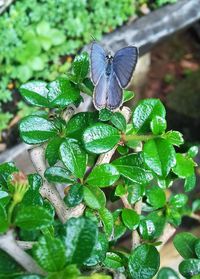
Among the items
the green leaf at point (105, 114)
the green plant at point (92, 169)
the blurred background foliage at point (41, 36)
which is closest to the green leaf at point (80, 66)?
the green plant at point (92, 169)

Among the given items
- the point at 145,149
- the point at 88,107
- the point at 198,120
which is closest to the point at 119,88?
the point at 145,149

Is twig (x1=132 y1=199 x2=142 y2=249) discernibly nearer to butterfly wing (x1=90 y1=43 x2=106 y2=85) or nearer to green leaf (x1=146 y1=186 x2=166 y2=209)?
green leaf (x1=146 y1=186 x2=166 y2=209)

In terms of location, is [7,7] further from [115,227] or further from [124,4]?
[115,227]

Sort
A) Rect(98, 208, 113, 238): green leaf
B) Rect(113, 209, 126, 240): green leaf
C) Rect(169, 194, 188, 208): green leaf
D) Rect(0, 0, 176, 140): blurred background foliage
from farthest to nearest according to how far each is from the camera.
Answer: Rect(0, 0, 176, 140): blurred background foliage → Rect(169, 194, 188, 208): green leaf → Rect(113, 209, 126, 240): green leaf → Rect(98, 208, 113, 238): green leaf

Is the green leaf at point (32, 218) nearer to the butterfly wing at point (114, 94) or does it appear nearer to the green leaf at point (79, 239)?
the green leaf at point (79, 239)

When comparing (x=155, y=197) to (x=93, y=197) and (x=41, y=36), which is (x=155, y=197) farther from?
(x=41, y=36)

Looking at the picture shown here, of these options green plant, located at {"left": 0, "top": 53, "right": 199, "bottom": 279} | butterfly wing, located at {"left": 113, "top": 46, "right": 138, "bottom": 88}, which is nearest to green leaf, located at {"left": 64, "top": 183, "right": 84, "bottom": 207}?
green plant, located at {"left": 0, "top": 53, "right": 199, "bottom": 279}
